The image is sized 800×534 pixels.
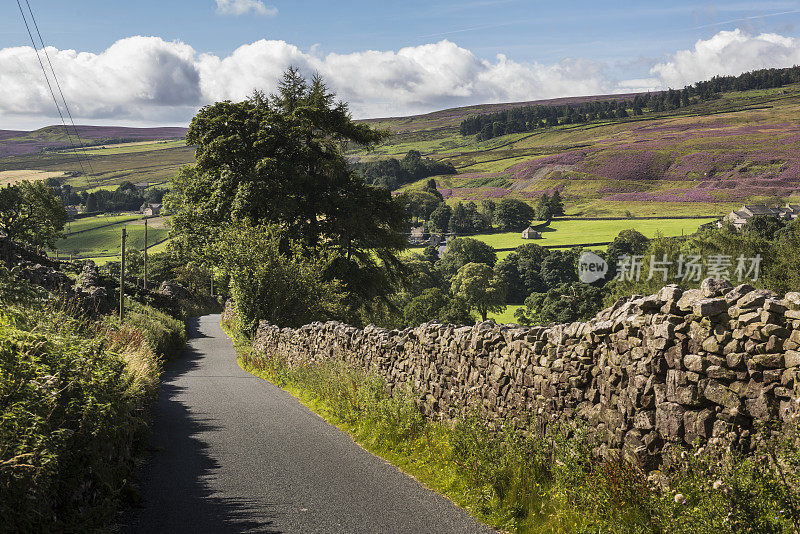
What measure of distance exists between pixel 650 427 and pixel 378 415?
6.27 m

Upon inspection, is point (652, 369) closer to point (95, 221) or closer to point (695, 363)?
point (695, 363)

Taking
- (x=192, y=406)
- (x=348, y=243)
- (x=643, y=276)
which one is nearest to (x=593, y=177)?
(x=643, y=276)

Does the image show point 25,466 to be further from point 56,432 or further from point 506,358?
point 506,358

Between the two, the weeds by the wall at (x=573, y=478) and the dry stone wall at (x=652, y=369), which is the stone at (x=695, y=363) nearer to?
the dry stone wall at (x=652, y=369)

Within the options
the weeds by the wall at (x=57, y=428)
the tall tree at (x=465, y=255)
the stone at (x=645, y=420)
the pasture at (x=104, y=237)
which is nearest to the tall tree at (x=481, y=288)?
the tall tree at (x=465, y=255)

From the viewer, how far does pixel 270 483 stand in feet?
29.0

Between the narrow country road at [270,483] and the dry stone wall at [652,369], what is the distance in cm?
170

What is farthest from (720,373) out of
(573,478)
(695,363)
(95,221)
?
(95,221)

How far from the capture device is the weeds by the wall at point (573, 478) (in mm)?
4824

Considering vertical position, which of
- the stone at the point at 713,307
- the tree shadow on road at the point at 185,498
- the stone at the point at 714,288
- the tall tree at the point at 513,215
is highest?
the stone at the point at 714,288

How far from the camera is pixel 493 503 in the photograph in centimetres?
739

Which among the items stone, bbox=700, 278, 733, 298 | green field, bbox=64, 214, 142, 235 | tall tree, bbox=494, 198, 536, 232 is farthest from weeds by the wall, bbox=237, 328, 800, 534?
green field, bbox=64, 214, 142, 235

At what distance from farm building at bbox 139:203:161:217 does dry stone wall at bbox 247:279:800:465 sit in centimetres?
16103

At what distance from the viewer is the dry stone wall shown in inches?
201
